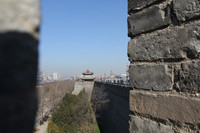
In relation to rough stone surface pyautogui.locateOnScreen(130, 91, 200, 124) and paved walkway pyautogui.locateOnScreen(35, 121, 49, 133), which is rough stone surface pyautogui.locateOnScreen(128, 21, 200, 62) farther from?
paved walkway pyautogui.locateOnScreen(35, 121, 49, 133)

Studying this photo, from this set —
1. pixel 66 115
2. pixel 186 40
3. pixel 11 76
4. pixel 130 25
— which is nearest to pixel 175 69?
pixel 186 40

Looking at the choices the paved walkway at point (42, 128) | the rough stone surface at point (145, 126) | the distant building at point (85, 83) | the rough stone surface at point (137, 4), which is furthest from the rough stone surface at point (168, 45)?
the distant building at point (85, 83)

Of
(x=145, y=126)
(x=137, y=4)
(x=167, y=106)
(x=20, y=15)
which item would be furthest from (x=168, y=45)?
(x=20, y=15)

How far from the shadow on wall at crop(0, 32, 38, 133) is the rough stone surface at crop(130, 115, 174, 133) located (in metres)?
1.42

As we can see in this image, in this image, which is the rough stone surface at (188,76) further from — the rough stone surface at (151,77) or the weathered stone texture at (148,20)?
the weathered stone texture at (148,20)

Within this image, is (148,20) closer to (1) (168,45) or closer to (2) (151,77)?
(1) (168,45)

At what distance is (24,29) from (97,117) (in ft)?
79.7

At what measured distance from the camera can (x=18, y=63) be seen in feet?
1.81

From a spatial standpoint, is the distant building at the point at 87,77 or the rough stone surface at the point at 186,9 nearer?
the rough stone surface at the point at 186,9

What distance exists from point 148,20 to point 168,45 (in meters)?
0.40

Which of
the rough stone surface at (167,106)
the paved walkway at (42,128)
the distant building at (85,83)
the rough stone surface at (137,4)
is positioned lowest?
the paved walkway at (42,128)

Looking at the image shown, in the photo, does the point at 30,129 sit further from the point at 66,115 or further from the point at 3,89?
the point at 66,115

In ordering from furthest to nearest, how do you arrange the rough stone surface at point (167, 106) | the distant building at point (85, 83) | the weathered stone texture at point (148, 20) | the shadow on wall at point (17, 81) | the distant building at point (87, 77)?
1. the distant building at point (87, 77)
2. the distant building at point (85, 83)
3. the weathered stone texture at point (148, 20)
4. the rough stone surface at point (167, 106)
5. the shadow on wall at point (17, 81)

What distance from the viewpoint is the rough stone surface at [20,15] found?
0.57m
